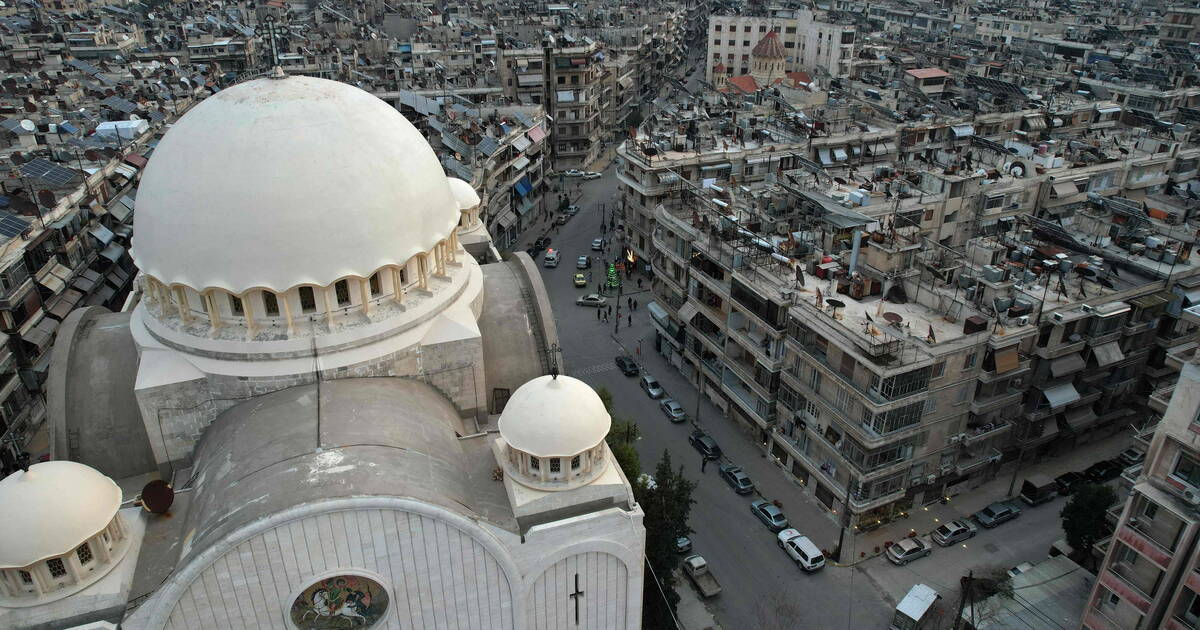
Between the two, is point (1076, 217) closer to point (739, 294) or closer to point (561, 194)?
point (739, 294)

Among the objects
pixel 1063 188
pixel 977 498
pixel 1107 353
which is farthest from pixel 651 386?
pixel 1063 188

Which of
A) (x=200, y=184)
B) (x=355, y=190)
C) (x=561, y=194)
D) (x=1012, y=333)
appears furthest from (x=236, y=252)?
(x=561, y=194)

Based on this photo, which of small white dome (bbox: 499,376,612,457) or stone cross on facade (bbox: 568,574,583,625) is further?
stone cross on facade (bbox: 568,574,583,625)

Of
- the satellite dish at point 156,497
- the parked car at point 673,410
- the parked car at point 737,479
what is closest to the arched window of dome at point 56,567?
the satellite dish at point 156,497

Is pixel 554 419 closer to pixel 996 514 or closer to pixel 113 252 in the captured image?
pixel 996 514

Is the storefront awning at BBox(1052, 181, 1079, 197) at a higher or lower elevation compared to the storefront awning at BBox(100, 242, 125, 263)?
higher

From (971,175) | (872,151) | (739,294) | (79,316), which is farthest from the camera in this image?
(872,151)

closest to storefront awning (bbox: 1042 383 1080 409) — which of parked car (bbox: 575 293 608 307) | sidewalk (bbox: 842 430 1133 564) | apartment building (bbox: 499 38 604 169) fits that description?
sidewalk (bbox: 842 430 1133 564)

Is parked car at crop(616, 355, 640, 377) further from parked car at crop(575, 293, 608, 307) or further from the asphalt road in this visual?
parked car at crop(575, 293, 608, 307)
